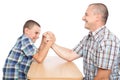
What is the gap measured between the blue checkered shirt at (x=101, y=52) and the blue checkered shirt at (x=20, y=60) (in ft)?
1.50

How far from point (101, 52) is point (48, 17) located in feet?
4.89

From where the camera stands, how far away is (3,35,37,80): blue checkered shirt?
239 centimetres

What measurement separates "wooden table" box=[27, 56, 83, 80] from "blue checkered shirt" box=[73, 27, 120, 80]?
0.15 m

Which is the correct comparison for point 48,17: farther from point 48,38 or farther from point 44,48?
point 44,48

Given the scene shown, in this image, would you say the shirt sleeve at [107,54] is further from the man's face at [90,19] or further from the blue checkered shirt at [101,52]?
the man's face at [90,19]

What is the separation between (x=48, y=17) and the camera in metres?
3.42

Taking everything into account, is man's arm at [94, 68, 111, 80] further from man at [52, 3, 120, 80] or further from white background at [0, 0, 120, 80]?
white background at [0, 0, 120, 80]

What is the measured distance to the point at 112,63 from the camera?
2045 millimetres

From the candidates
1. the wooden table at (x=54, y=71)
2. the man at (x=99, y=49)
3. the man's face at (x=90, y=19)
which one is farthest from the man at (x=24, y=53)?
the man's face at (x=90, y=19)

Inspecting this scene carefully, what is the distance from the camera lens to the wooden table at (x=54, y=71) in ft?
6.27

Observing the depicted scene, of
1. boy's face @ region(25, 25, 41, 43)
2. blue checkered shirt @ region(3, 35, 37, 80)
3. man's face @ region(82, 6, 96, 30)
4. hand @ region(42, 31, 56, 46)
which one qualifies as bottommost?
blue checkered shirt @ region(3, 35, 37, 80)

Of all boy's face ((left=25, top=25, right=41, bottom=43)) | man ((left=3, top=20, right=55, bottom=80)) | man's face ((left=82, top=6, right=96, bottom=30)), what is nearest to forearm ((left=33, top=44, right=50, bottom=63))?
man ((left=3, top=20, right=55, bottom=80))

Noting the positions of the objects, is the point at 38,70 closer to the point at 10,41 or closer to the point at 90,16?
the point at 90,16

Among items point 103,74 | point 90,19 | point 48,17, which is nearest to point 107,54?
point 103,74
